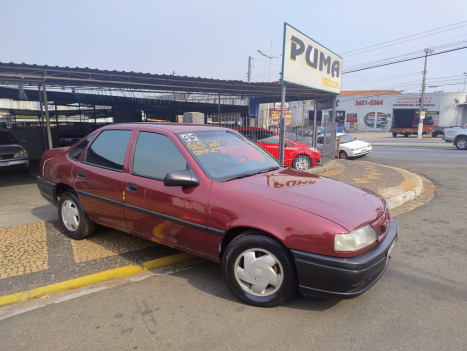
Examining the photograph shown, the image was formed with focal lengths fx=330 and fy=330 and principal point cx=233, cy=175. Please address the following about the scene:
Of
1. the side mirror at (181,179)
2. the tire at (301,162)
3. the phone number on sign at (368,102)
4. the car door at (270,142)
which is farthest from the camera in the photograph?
the phone number on sign at (368,102)

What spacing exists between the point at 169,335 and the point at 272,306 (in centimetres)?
92

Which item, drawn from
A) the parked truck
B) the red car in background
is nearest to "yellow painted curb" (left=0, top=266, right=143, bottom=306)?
the red car in background

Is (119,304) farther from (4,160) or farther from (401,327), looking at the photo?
(4,160)

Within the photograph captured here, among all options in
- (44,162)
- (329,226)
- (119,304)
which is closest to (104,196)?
(119,304)

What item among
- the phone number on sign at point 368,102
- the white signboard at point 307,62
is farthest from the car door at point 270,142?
the phone number on sign at point 368,102

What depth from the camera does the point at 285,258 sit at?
275 cm

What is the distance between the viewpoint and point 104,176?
3.98 meters

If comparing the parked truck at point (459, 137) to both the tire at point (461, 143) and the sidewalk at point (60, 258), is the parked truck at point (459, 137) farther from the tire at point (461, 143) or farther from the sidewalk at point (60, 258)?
the sidewalk at point (60, 258)

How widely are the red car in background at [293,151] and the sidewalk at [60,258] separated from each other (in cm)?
590

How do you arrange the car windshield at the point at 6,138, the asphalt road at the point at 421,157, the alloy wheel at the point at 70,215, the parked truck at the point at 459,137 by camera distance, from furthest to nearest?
the parked truck at the point at 459,137 → the asphalt road at the point at 421,157 → the car windshield at the point at 6,138 → the alloy wheel at the point at 70,215

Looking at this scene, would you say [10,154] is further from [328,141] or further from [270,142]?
[328,141]

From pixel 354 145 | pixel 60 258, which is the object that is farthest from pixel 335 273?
pixel 354 145

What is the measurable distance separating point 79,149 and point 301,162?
7.59m

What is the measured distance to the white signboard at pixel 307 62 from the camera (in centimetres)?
860
